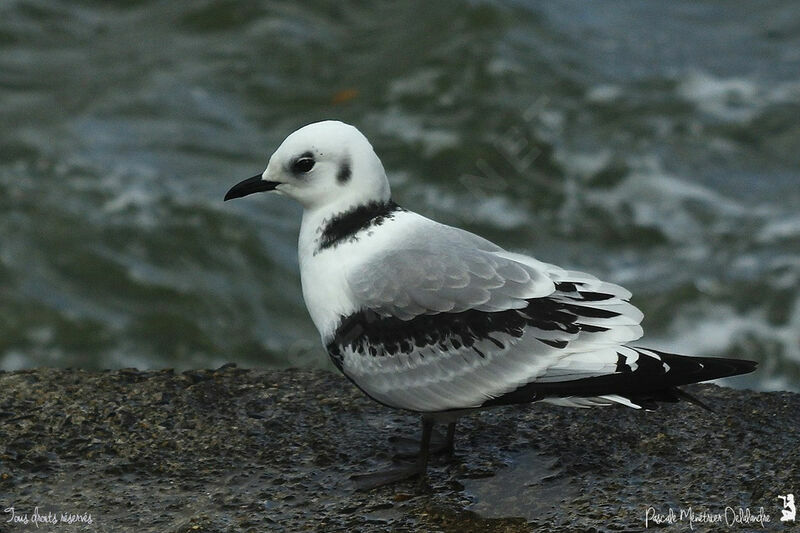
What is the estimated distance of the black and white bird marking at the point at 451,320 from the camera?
160 inches

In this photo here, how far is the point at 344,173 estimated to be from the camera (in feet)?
15.0

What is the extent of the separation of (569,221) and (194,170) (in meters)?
3.34

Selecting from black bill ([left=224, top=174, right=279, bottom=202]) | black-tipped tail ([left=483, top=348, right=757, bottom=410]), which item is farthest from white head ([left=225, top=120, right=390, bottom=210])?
black-tipped tail ([left=483, top=348, right=757, bottom=410])

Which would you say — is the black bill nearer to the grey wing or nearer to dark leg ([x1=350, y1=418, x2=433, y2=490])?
the grey wing

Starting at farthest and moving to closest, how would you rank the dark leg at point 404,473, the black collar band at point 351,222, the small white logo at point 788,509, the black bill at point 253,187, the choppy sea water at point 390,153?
the choppy sea water at point 390,153 → the black bill at point 253,187 → the black collar band at point 351,222 → the dark leg at point 404,473 → the small white logo at point 788,509

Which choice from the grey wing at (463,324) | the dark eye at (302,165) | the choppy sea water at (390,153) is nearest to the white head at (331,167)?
the dark eye at (302,165)

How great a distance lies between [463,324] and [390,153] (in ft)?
20.5

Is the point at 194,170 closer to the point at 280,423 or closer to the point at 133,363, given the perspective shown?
the point at 133,363

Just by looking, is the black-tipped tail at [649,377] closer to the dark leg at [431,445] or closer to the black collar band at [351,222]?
the dark leg at [431,445]

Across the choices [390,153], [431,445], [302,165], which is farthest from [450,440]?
[390,153]

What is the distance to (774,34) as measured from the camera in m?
12.4

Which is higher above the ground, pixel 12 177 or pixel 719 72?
pixel 719 72

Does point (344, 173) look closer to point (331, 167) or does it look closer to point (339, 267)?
point (331, 167)

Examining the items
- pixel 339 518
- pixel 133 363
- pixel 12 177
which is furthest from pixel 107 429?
pixel 12 177
